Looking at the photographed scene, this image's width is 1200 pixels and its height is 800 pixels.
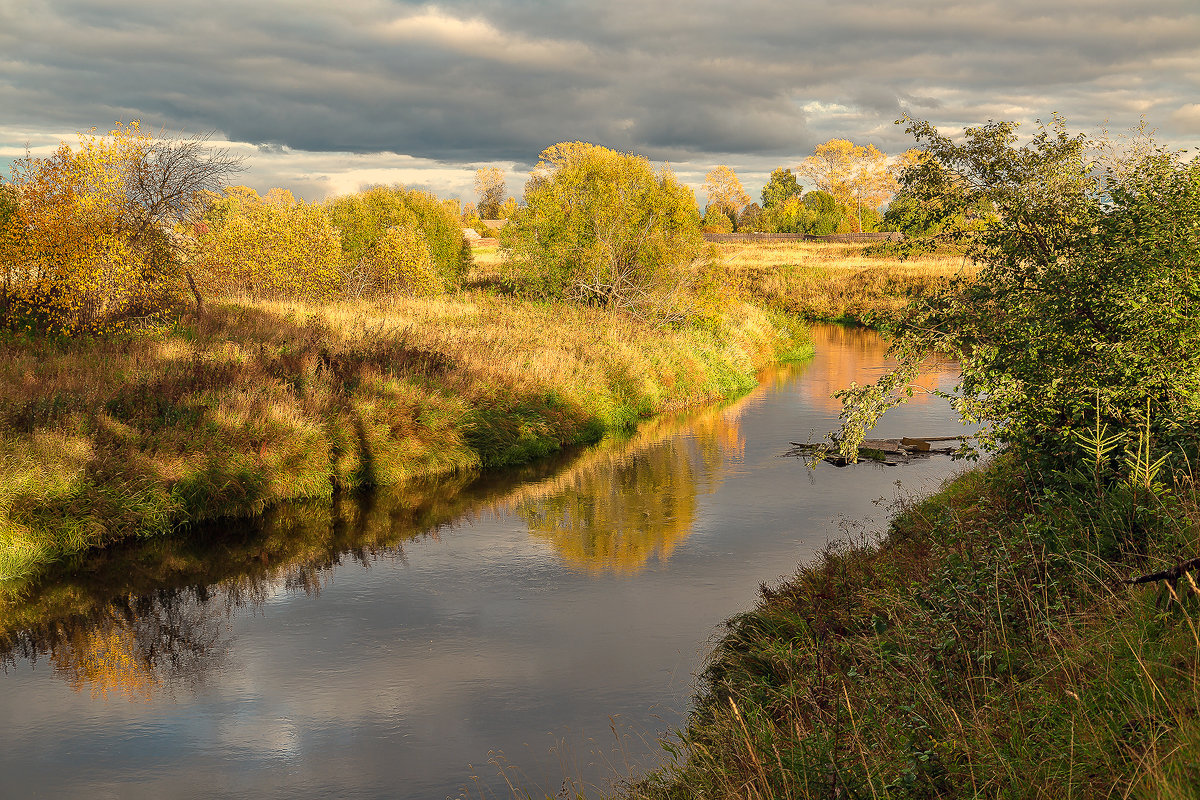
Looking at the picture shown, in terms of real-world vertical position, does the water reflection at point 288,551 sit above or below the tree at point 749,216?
below

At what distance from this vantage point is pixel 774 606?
10250mm

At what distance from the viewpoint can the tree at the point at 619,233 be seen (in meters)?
33.8

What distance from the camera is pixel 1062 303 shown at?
845 cm

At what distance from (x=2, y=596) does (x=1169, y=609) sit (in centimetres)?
1376

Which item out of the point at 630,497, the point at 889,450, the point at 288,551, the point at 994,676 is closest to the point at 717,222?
the point at 889,450

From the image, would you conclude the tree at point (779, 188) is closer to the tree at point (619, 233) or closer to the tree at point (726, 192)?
the tree at point (726, 192)

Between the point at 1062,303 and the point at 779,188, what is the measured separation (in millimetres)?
127826

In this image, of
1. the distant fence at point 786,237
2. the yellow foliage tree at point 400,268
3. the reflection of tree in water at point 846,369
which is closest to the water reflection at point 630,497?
the reflection of tree in water at point 846,369

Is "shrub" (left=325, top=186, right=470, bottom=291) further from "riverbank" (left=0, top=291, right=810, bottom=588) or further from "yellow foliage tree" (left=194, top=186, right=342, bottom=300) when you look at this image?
"riverbank" (left=0, top=291, right=810, bottom=588)

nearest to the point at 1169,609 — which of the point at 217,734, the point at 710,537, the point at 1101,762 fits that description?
the point at 1101,762

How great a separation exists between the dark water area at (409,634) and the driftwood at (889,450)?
4.15 ft

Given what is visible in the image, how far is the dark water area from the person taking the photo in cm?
823

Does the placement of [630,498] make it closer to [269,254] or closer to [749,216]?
[269,254]

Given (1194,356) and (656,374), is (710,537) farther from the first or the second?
(656,374)
